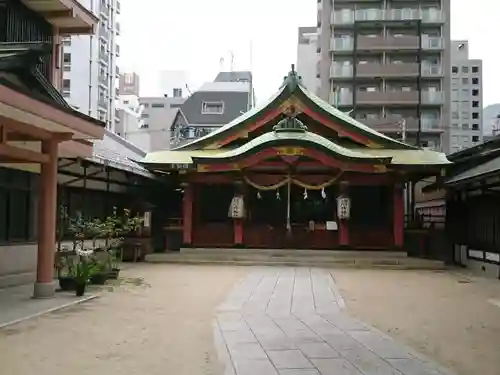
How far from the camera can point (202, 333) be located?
829cm

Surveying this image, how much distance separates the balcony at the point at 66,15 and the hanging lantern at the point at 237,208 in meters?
9.09

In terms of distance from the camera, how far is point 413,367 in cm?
639

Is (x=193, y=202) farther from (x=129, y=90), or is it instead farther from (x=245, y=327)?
(x=129, y=90)

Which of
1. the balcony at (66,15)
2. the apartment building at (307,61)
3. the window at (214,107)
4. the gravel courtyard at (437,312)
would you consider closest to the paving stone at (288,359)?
the gravel courtyard at (437,312)

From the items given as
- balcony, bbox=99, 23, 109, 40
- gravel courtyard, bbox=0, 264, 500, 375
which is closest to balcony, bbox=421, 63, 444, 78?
balcony, bbox=99, 23, 109, 40

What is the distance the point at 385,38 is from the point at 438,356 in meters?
45.4

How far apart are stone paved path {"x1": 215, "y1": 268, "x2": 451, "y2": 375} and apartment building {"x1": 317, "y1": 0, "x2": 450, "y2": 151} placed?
3805 centimetres

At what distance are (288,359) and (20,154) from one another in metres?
5.85

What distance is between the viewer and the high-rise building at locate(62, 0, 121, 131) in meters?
56.7

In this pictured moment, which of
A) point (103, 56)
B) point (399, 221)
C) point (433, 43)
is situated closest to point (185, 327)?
point (399, 221)

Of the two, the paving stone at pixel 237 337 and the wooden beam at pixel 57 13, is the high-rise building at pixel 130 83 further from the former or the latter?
the paving stone at pixel 237 337

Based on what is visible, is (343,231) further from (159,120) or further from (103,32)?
(103,32)

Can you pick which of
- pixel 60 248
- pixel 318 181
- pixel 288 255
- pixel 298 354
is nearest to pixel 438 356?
pixel 298 354

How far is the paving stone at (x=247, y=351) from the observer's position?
22.3 feet
